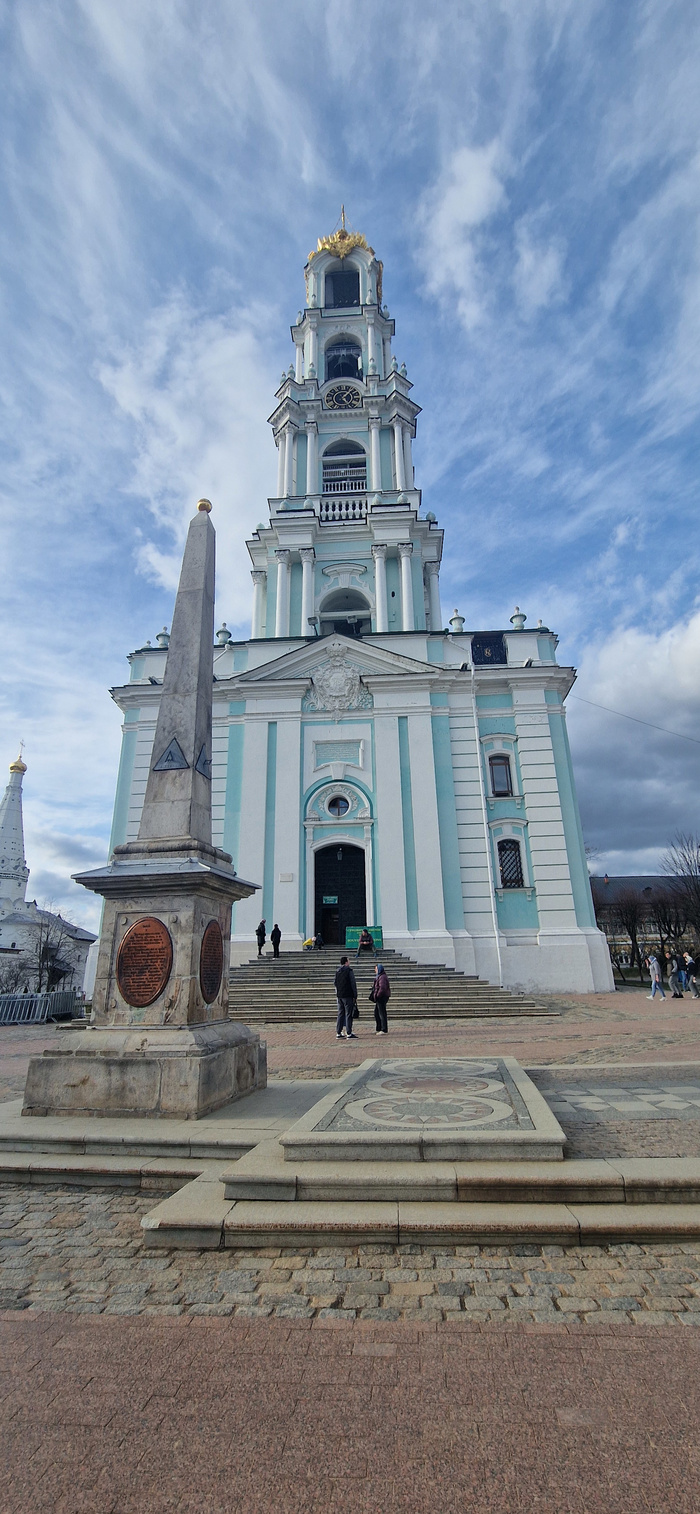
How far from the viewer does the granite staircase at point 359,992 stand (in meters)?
17.1

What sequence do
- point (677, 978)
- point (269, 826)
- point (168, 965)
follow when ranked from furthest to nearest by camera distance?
point (269, 826) < point (677, 978) < point (168, 965)

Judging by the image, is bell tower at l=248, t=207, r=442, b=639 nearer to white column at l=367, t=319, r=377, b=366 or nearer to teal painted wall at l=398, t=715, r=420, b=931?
white column at l=367, t=319, r=377, b=366

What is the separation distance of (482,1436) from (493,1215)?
1628 mm

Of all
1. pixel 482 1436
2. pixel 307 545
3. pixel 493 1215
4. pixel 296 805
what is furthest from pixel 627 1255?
pixel 307 545

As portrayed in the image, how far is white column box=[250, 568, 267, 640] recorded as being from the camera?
3119cm

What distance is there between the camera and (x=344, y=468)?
113 feet

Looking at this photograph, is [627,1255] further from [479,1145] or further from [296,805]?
[296,805]

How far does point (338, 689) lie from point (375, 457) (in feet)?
45.4

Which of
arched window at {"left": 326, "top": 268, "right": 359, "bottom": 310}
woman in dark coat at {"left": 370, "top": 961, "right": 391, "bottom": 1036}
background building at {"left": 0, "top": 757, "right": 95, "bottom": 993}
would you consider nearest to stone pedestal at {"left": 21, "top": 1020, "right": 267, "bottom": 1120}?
woman in dark coat at {"left": 370, "top": 961, "right": 391, "bottom": 1036}

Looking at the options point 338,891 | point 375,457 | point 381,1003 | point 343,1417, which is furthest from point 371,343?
point 343,1417

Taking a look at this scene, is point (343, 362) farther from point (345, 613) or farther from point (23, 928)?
point (23, 928)

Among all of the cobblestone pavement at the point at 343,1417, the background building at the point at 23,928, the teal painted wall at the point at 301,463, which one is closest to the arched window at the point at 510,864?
the teal painted wall at the point at 301,463

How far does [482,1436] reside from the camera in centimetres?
221

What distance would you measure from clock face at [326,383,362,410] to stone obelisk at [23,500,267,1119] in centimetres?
3146
